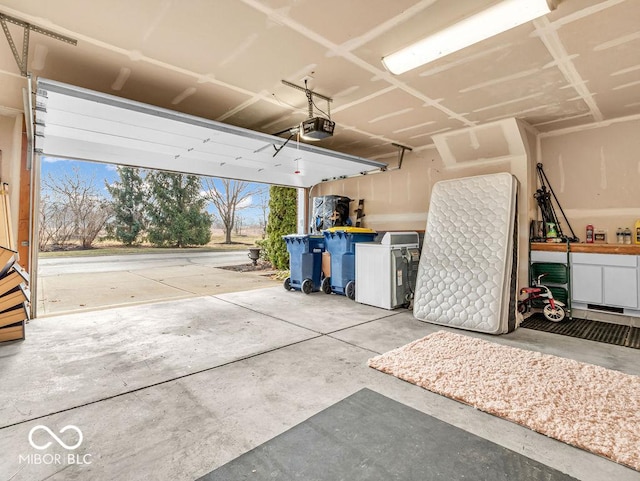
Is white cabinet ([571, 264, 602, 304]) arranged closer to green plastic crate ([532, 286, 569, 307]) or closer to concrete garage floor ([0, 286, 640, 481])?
green plastic crate ([532, 286, 569, 307])

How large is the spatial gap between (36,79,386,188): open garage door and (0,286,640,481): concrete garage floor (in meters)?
2.47

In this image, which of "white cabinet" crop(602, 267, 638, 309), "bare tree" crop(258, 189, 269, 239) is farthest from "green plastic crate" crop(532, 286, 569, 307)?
"bare tree" crop(258, 189, 269, 239)

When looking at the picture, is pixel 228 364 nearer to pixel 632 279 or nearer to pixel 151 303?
pixel 151 303

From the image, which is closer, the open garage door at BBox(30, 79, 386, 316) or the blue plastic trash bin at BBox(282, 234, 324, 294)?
the open garage door at BBox(30, 79, 386, 316)

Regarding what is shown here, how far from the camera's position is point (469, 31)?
2.49 metres

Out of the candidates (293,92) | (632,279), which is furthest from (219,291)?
(632,279)

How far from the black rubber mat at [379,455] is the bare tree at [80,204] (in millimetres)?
18712

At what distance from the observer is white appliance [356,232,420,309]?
4.85 m

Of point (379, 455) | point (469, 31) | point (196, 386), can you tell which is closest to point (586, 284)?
point (469, 31)

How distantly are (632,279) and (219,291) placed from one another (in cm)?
643

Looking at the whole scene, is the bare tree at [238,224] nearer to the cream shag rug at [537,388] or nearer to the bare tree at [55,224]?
the bare tree at [55,224]

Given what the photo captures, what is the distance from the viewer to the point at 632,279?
4.00 m

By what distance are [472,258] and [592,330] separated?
1.61 meters

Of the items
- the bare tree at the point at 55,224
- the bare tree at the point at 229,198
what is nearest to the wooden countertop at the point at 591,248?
the bare tree at the point at 229,198
